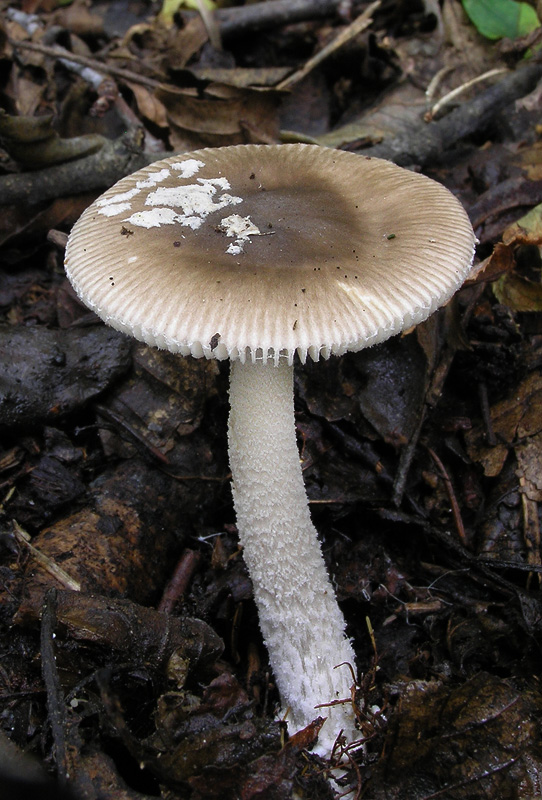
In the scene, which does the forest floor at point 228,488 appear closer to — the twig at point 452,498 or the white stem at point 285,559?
the twig at point 452,498

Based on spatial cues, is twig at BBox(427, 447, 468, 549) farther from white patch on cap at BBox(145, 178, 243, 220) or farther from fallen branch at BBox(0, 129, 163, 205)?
fallen branch at BBox(0, 129, 163, 205)

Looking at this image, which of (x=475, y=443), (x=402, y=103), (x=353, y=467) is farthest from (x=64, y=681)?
(x=402, y=103)

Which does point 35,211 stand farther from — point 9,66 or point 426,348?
point 426,348

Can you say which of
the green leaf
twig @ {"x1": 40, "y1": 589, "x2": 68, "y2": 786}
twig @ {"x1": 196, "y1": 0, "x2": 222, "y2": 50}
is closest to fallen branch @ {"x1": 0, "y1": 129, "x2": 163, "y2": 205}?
twig @ {"x1": 196, "y1": 0, "x2": 222, "y2": 50}

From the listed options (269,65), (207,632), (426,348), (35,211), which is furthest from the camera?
(269,65)

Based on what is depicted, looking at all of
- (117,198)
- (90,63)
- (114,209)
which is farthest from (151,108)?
(114,209)

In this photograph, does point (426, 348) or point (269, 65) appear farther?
point (269, 65)
